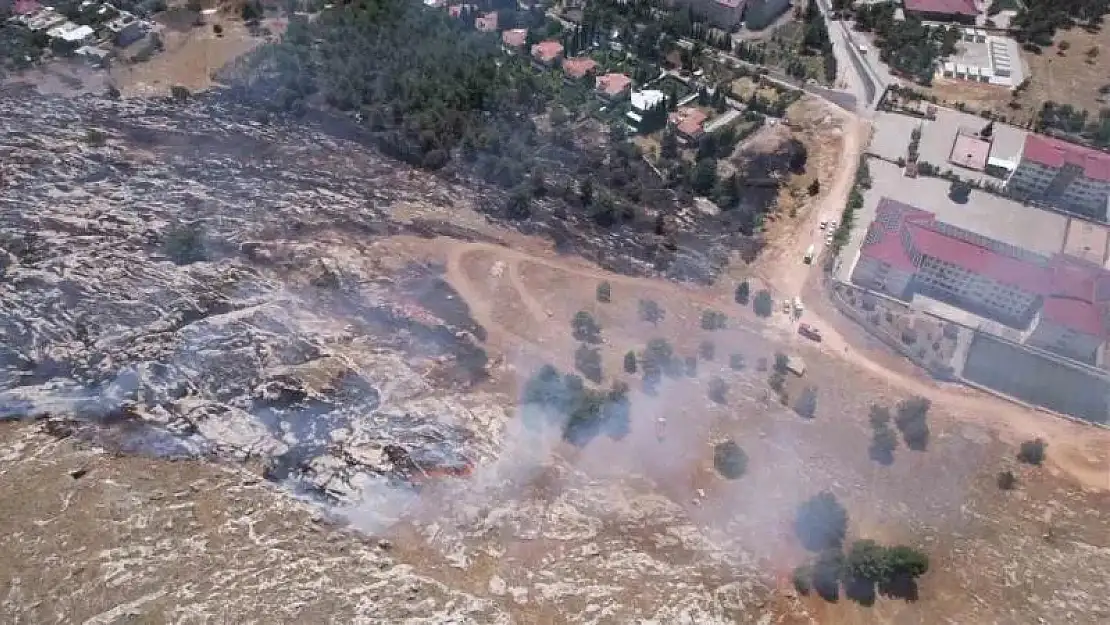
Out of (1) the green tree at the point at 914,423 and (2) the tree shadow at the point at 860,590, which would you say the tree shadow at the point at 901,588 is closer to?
(2) the tree shadow at the point at 860,590

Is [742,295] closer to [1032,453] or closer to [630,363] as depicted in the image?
[630,363]

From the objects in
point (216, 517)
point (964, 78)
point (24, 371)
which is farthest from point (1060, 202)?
point (24, 371)

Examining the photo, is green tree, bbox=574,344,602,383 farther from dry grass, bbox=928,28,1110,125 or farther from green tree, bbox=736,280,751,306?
dry grass, bbox=928,28,1110,125

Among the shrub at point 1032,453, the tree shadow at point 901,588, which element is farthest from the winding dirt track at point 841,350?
the tree shadow at point 901,588

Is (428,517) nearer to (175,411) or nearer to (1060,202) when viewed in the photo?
(175,411)

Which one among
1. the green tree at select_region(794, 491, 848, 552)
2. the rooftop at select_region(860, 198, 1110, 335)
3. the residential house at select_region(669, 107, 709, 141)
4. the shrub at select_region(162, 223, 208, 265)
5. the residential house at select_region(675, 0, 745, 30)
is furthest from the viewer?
the residential house at select_region(675, 0, 745, 30)

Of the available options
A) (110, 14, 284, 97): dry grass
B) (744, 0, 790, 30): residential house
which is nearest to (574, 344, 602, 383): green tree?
(110, 14, 284, 97): dry grass
